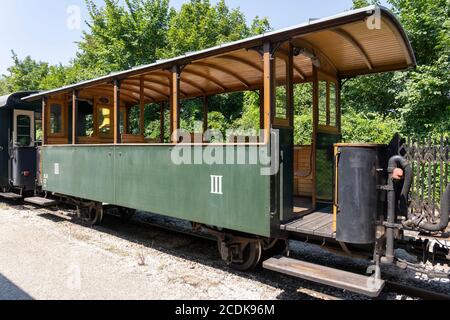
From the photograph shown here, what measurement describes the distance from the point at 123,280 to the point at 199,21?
20.6 metres

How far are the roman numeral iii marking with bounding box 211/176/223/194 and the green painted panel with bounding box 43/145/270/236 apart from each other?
1.9 inches

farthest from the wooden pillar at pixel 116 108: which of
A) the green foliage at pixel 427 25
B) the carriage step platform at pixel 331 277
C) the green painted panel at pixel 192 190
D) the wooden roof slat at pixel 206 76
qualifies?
the green foliage at pixel 427 25

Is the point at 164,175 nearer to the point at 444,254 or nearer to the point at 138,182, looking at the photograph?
the point at 138,182

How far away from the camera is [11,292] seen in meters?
4.40

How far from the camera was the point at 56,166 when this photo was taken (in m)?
8.72

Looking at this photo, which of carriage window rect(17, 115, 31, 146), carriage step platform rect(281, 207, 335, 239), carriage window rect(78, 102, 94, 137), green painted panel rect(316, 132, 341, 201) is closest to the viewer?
carriage step platform rect(281, 207, 335, 239)

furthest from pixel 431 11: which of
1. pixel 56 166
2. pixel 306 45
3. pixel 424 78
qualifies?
pixel 56 166

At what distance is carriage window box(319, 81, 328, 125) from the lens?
19.1 ft

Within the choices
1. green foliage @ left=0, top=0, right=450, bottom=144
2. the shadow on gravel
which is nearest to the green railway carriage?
the shadow on gravel

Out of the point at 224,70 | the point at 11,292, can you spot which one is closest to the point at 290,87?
the point at 224,70

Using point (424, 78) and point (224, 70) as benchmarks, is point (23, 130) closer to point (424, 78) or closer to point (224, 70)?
point (224, 70)

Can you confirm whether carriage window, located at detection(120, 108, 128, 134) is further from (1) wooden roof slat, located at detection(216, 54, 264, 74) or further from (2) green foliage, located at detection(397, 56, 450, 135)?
(2) green foliage, located at detection(397, 56, 450, 135)

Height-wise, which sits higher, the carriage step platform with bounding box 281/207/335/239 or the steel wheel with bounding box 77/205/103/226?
the carriage step platform with bounding box 281/207/335/239
